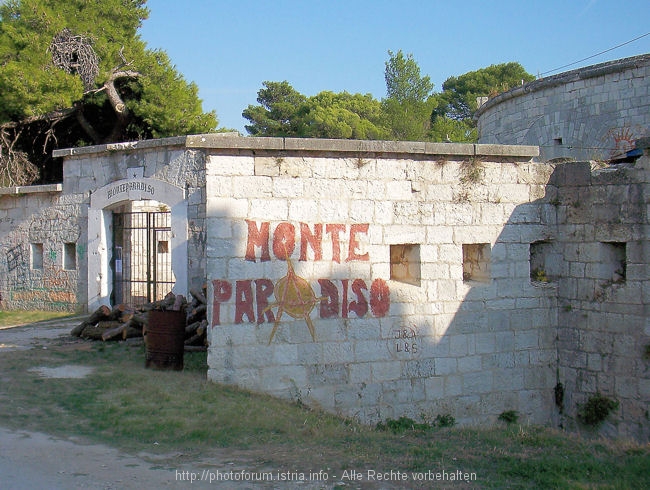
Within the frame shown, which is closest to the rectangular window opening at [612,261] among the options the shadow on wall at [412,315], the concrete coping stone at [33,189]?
the shadow on wall at [412,315]

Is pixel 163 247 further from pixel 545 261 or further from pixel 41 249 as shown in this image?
pixel 545 261

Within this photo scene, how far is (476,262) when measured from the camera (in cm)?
1013

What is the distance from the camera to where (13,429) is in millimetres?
6387

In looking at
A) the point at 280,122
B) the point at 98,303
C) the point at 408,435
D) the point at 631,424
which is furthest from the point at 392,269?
the point at 280,122

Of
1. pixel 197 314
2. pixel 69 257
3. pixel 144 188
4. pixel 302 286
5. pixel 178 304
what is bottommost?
pixel 197 314

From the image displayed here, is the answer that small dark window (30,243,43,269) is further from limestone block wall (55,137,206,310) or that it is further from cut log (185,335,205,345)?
cut log (185,335,205,345)

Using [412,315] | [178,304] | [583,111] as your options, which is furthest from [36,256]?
[583,111]

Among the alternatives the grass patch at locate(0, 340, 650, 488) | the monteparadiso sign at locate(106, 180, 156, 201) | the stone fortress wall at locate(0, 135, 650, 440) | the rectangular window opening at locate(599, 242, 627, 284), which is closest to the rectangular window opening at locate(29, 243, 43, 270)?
the monteparadiso sign at locate(106, 180, 156, 201)

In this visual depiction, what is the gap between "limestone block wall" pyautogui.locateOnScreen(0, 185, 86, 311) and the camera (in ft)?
48.4

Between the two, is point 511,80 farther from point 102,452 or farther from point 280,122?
point 102,452

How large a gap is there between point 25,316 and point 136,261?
102 inches

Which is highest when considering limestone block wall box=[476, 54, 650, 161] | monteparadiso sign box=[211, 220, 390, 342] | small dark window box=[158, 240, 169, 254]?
limestone block wall box=[476, 54, 650, 161]

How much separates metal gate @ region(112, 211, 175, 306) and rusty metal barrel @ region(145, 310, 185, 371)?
519 cm

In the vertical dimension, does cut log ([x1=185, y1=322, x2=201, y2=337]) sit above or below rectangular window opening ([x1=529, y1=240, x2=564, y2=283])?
below
